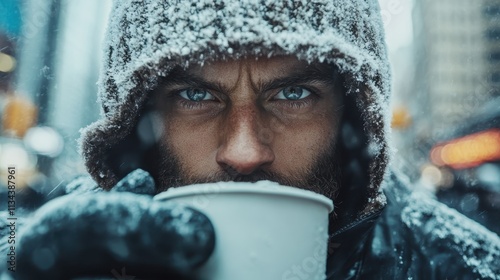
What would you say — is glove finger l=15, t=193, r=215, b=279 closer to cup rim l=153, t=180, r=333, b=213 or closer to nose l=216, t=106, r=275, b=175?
cup rim l=153, t=180, r=333, b=213

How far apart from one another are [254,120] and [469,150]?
683 cm

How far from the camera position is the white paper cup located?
95 cm

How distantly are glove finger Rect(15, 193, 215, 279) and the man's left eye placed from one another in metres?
0.95

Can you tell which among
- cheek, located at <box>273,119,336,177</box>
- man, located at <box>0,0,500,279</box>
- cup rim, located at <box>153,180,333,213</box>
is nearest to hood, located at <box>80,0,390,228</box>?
man, located at <box>0,0,500,279</box>

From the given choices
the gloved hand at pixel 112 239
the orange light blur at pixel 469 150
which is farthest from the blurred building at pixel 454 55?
the gloved hand at pixel 112 239

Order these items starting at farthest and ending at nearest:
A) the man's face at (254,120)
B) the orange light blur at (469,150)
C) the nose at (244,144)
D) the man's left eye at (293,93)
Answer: the orange light blur at (469,150) → the man's left eye at (293,93) → the man's face at (254,120) → the nose at (244,144)

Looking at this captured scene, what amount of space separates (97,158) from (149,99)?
0.35 metres

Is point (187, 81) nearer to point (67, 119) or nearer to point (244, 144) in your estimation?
point (244, 144)

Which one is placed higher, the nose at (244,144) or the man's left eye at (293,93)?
the man's left eye at (293,93)

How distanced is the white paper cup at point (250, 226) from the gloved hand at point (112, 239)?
0.16ft

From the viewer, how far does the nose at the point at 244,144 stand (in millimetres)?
1483

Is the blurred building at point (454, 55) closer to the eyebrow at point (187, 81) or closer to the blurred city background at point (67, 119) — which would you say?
the blurred city background at point (67, 119)

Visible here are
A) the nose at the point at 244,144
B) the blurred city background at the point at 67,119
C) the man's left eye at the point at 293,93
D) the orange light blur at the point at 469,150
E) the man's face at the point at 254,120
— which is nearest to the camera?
the nose at the point at 244,144

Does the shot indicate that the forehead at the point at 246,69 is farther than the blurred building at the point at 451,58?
No
